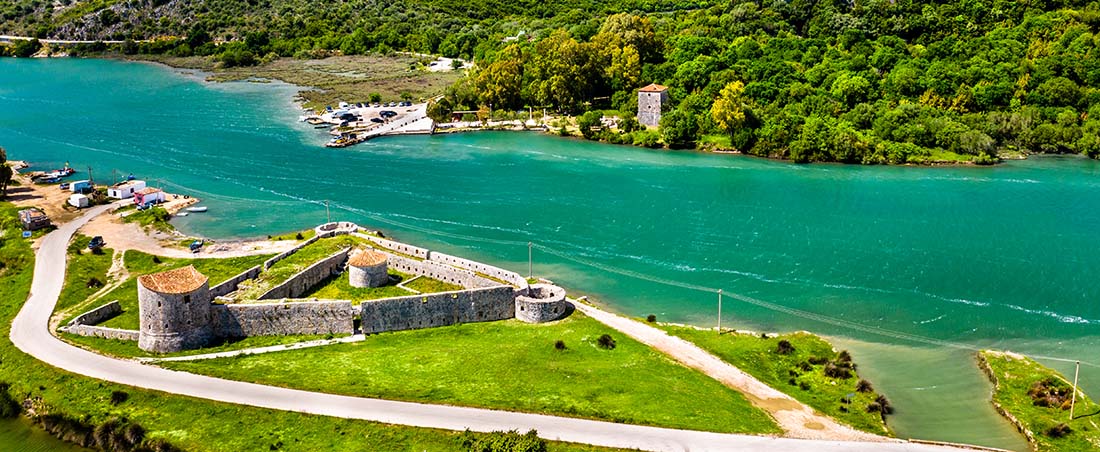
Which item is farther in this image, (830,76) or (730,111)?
(830,76)

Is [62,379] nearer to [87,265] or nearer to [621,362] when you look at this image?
[87,265]

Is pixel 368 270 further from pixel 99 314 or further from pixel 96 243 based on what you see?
pixel 96 243

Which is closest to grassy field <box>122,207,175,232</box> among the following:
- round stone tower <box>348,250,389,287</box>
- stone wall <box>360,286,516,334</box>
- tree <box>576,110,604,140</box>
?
round stone tower <box>348,250,389,287</box>

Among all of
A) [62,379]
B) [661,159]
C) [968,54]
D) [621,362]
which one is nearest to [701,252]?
[621,362]

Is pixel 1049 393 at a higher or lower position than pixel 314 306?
lower

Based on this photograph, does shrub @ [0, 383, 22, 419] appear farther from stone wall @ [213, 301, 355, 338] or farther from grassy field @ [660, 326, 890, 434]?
grassy field @ [660, 326, 890, 434]

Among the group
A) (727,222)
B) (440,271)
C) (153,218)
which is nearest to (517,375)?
(440,271)
